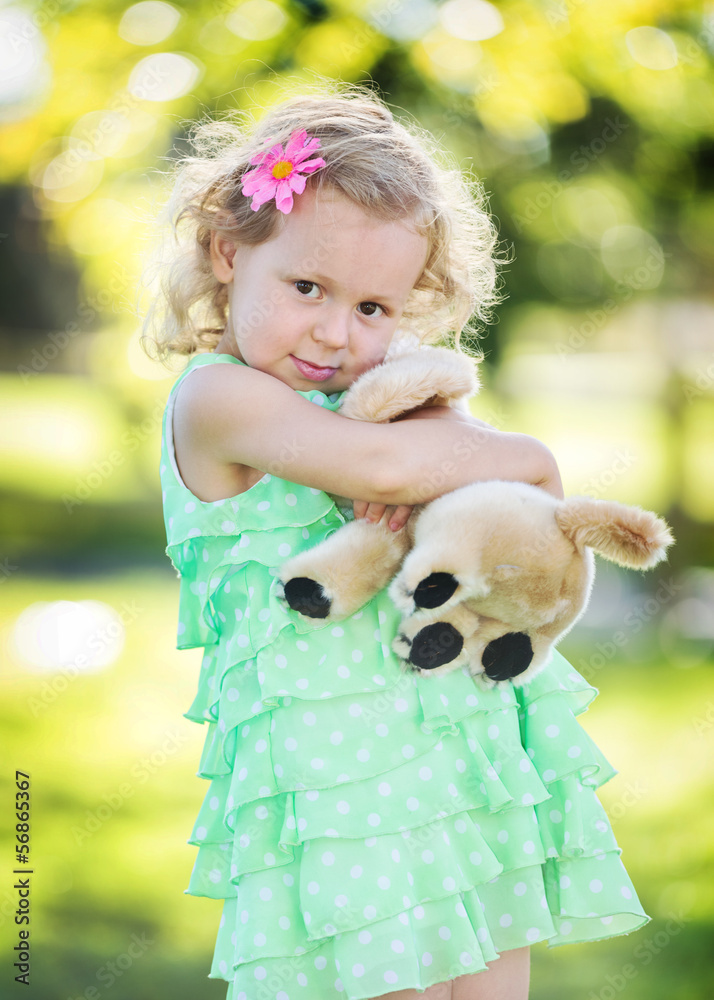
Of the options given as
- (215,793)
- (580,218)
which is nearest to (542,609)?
(215,793)

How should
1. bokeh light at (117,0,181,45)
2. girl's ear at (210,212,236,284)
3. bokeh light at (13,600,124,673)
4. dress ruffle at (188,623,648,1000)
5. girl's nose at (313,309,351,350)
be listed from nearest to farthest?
1. dress ruffle at (188,623,648,1000)
2. girl's nose at (313,309,351,350)
3. girl's ear at (210,212,236,284)
4. bokeh light at (117,0,181,45)
5. bokeh light at (13,600,124,673)

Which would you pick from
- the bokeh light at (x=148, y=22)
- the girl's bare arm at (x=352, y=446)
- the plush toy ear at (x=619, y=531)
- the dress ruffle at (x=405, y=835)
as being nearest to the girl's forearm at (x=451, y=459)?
the girl's bare arm at (x=352, y=446)

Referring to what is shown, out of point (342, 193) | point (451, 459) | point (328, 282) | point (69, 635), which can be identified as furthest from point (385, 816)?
point (69, 635)

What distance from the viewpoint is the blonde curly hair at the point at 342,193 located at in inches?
51.4

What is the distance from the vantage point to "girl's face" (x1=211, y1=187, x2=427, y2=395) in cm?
125

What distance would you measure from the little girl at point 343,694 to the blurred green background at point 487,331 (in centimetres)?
79

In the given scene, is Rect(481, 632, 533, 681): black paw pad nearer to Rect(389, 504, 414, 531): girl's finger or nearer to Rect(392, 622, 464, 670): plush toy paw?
Rect(392, 622, 464, 670): plush toy paw

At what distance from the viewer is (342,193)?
49.6 inches

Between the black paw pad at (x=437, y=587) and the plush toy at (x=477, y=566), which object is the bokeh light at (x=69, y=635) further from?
the black paw pad at (x=437, y=587)

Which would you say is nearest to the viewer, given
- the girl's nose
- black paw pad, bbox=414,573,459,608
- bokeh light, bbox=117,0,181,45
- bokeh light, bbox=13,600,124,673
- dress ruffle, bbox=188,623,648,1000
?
black paw pad, bbox=414,573,459,608

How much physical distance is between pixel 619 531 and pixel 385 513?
0.32m

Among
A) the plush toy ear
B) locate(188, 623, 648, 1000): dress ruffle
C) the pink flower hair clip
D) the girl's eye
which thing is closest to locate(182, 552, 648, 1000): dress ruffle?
locate(188, 623, 648, 1000): dress ruffle

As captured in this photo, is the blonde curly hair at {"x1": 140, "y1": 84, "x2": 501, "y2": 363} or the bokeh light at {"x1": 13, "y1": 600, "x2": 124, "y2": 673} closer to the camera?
the blonde curly hair at {"x1": 140, "y1": 84, "x2": 501, "y2": 363}

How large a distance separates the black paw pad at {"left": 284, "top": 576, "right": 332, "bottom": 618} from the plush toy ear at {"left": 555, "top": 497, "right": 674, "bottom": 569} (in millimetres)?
324
